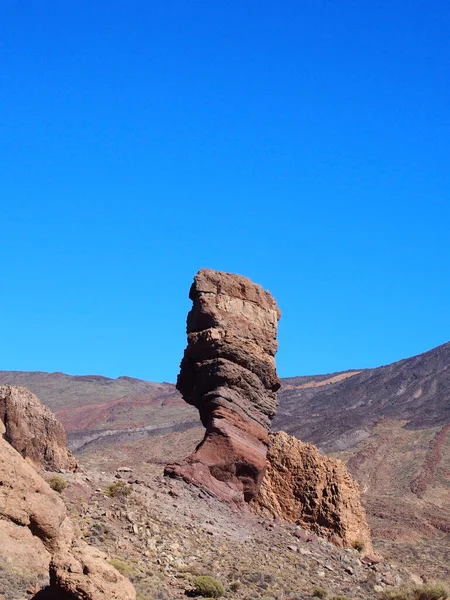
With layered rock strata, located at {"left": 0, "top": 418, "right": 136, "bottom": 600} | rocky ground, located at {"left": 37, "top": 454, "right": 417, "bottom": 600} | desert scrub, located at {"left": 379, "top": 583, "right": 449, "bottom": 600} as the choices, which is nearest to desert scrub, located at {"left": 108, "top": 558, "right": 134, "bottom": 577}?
rocky ground, located at {"left": 37, "top": 454, "right": 417, "bottom": 600}

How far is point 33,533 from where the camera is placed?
12.4 meters

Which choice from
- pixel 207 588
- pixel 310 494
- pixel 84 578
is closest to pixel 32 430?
pixel 207 588

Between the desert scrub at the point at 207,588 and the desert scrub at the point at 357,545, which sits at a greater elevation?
the desert scrub at the point at 357,545

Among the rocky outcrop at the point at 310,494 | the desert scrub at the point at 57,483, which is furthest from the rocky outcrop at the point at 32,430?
the rocky outcrop at the point at 310,494

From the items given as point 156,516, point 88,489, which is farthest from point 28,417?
point 156,516

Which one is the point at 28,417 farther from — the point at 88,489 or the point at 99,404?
the point at 99,404

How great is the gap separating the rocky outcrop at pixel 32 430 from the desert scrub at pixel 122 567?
4.55 meters

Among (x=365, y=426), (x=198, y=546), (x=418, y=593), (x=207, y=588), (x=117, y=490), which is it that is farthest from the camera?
(x=365, y=426)

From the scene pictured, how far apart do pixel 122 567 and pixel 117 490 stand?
173 inches

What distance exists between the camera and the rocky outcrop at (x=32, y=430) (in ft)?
62.7

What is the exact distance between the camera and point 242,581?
17094mm

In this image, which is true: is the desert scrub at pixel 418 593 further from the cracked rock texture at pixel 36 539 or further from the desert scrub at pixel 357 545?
the cracked rock texture at pixel 36 539

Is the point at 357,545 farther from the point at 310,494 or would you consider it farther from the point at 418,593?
the point at 418,593

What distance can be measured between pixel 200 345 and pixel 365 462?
43996 millimetres
